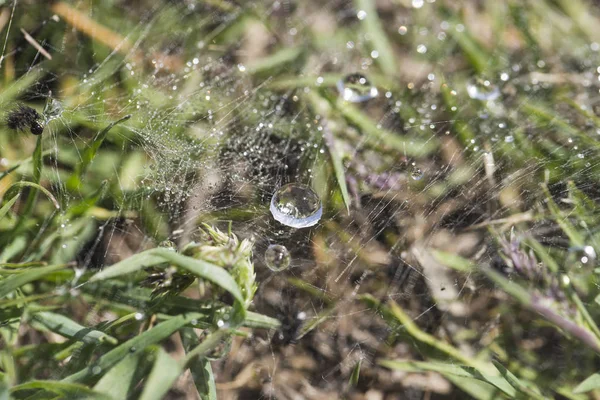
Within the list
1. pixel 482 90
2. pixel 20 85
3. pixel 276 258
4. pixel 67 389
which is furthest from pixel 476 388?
pixel 20 85

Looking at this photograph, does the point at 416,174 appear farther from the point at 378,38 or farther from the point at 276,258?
the point at 378,38

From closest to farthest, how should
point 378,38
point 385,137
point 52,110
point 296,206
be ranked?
point 296,206
point 52,110
point 385,137
point 378,38

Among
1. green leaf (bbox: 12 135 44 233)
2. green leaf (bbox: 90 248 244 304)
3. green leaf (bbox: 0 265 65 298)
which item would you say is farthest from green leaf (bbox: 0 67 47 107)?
green leaf (bbox: 90 248 244 304)

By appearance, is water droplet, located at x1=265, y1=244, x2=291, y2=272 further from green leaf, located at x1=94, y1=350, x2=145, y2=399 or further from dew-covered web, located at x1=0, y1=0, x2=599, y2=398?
green leaf, located at x1=94, y1=350, x2=145, y2=399

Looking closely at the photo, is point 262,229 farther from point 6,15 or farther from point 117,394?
point 6,15

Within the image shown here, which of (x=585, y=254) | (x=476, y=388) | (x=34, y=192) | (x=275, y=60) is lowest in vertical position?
(x=476, y=388)

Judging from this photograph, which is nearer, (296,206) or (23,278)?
(23,278)

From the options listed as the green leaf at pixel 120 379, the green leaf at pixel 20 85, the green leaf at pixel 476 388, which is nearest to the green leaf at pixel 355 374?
the green leaf at pixel 476 388
